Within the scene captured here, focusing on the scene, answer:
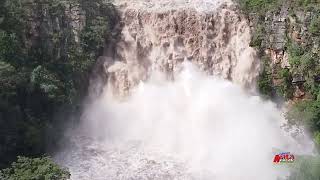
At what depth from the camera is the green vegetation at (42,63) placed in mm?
23328

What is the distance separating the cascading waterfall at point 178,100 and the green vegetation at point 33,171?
3969 millimetres

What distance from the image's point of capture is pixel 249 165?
24.1m

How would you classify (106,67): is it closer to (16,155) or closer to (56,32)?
(56,32)

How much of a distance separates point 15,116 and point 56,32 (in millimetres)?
5265

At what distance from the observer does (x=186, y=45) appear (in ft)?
93.5

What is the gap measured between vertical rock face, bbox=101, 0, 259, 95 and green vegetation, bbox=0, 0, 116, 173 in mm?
1406

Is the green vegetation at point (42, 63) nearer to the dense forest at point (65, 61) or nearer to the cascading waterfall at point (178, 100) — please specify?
the dense forest at point (65, 61)

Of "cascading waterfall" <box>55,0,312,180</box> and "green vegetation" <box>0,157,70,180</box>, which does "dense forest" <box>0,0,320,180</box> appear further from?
"green vegetation" <box>0,157,70,180</box>

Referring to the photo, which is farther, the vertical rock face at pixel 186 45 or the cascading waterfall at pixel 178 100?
the vertical rock face at pixel 186 45

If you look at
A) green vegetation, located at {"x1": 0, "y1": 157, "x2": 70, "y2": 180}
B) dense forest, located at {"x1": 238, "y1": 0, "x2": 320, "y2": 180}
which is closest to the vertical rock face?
dense forest, located at {"x1": 238, "y1": 0, "x2": 320, "y2": 180}

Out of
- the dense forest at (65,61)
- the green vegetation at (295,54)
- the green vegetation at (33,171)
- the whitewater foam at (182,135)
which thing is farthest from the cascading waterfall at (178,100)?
the green vegetation at (33,171)

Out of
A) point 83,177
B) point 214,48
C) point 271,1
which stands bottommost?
point 83,177

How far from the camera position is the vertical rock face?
28281 millimetres

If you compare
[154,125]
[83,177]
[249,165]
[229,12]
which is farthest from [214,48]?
[83,177]
